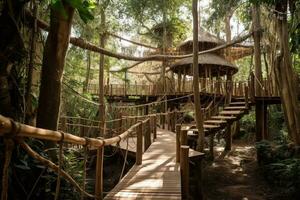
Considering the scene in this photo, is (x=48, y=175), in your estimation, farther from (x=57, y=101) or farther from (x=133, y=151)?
(x=133, y=151)

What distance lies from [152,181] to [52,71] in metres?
2.14

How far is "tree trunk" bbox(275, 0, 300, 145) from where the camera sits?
26.2 ft

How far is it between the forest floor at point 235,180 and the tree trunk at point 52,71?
555 cm

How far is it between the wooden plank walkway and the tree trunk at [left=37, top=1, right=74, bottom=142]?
125 centimetres

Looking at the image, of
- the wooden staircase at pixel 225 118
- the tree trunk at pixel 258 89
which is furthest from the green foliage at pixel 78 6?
the tree trunk at pixel 258 89

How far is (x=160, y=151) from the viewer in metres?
7.85

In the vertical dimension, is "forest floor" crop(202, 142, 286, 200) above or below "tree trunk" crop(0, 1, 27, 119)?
below

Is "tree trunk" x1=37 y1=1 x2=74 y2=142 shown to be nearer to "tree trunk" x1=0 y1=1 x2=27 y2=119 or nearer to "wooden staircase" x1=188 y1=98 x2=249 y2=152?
"tree trunk" x1=0 y1=1 x2=27 y2=119

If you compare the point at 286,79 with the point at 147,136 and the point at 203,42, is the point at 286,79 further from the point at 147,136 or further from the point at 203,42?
the point at 203,42

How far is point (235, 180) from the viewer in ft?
33.5

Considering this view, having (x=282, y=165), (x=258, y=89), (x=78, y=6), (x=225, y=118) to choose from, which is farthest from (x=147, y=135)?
(x=78, y=6)

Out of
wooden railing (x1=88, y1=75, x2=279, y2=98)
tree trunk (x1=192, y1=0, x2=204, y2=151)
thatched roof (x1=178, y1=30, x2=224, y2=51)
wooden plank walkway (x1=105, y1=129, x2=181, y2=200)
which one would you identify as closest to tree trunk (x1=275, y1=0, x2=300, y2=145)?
tree trunk (x1=192, y1=0, x2=204, y2=151)

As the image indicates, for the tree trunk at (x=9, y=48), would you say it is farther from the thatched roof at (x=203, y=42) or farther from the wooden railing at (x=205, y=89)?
the thatched roof at (x=203, y=42)

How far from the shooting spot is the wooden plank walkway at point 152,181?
4082 mm
